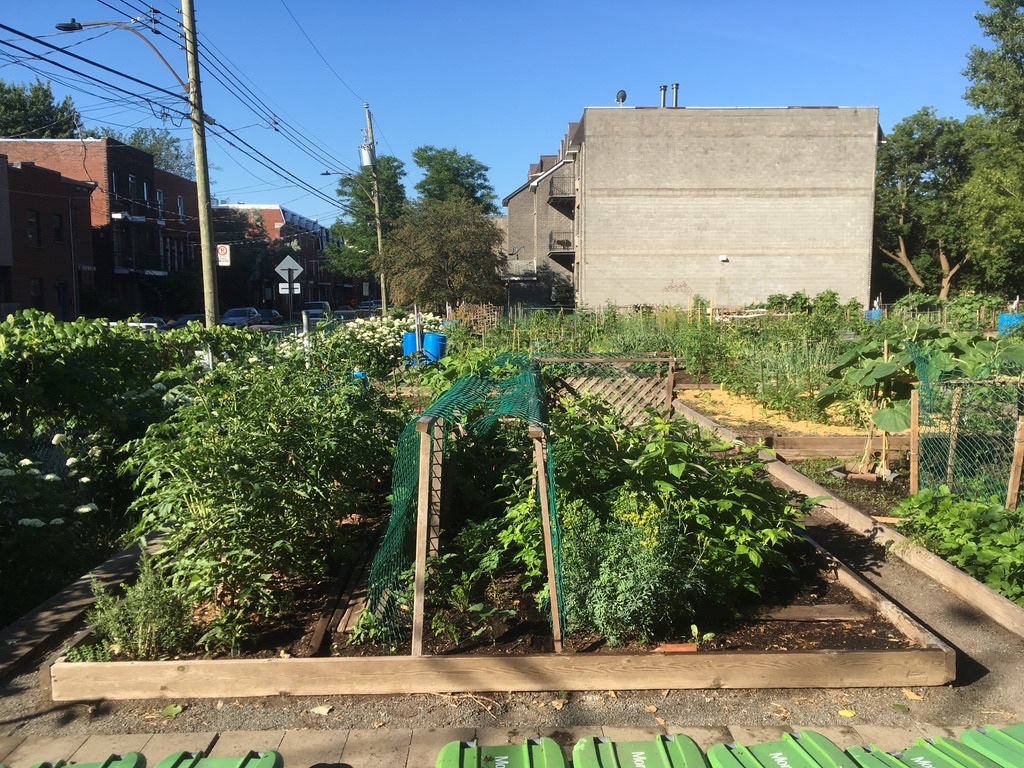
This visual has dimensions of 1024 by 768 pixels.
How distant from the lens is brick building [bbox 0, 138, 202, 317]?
43156 mm

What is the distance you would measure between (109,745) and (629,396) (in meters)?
6.93

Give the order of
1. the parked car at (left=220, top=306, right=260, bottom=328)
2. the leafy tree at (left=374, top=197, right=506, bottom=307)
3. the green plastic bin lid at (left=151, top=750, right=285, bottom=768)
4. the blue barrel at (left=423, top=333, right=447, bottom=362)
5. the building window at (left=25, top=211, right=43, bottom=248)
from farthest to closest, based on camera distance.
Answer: the parked car at (left=220, top=306, right=260, bottom=328), the leafy tree at (left=374, top=197, right=506, bottom=307), the building window at (left=25, top=211, right=43, bottom=248), the blue barrel at (left=423, top=333, right=447, bottom=362), the green plastic bin lid at (left=151, top=750, right=285, bottom=768)

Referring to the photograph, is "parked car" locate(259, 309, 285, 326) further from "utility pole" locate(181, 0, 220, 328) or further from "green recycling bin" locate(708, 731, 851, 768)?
"green recycling bin" locate(708, 731, 851, 768)

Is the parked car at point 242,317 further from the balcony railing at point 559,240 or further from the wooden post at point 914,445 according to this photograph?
the wooden post at point 914,445

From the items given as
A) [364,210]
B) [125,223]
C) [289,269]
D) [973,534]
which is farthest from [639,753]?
[364,210]

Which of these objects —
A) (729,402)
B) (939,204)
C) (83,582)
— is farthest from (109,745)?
(939,204)

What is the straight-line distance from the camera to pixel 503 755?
10.6 feet

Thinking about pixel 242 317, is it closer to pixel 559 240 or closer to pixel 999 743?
pixel 559 240

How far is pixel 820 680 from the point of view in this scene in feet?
12.5

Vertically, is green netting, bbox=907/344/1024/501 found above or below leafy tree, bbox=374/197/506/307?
below

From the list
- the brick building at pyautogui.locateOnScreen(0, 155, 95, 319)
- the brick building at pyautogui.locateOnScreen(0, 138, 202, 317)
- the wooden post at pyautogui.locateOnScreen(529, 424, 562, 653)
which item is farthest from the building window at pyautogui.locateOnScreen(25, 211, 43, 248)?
the wooden post at pyautogui.locateOnScreen(529, 424, 562, 653)

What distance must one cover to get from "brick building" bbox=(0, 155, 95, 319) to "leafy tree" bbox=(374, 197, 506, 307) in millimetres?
14749

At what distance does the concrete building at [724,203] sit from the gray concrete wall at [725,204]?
0.05m

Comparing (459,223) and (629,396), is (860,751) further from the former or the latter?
(459,223)
